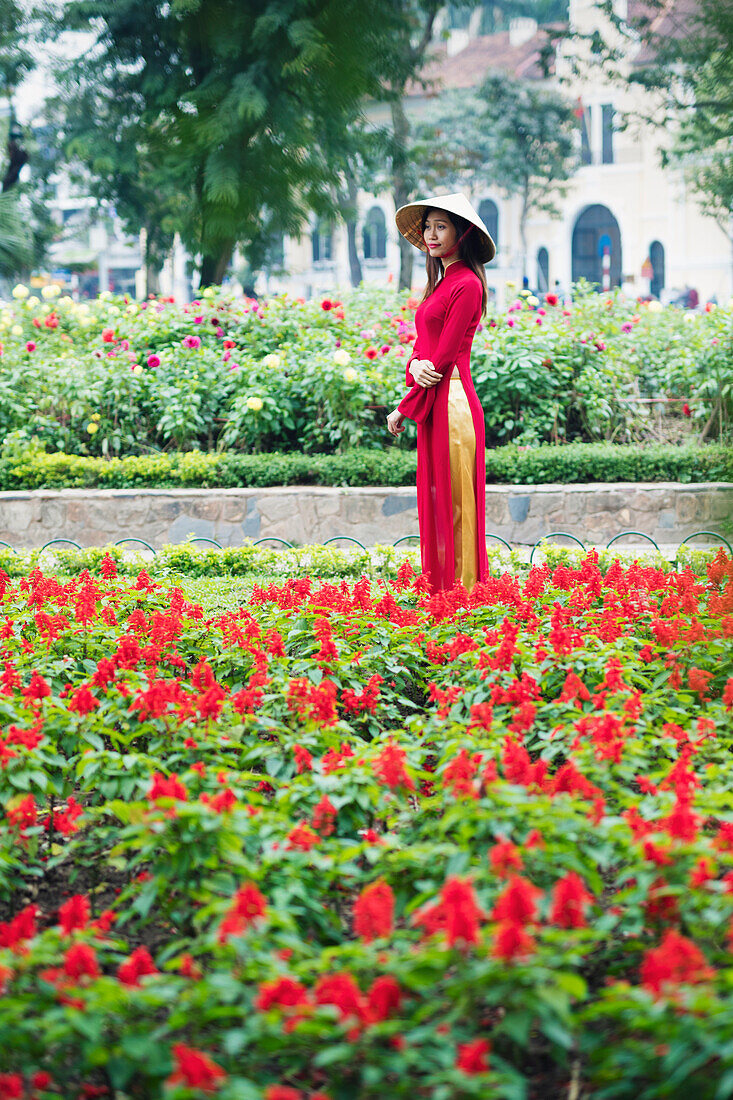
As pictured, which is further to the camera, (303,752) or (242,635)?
(242,635)

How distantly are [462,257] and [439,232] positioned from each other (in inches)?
5.9

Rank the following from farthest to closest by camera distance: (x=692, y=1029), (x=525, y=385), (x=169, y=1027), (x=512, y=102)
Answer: (x=512, y=102) → (x=525, y=385) → (x=169, y=1027) → (x=692, y=1029)

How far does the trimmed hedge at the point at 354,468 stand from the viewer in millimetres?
6898

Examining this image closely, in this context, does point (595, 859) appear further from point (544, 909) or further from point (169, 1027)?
point (169, 1027)

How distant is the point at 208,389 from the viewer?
775 centimetres

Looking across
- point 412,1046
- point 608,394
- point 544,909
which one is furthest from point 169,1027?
point 608,394

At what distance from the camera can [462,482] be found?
13.9ft

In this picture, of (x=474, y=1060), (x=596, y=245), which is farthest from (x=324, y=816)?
(x=596, y=245)

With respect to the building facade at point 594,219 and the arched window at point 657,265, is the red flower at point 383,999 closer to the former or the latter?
the building facade at point 594,219

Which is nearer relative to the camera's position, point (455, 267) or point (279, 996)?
point (279, 996)

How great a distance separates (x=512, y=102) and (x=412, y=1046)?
29896mm

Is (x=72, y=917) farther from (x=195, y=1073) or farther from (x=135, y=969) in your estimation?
(x=195, y=1073)

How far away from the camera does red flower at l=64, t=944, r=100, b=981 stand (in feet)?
4.93

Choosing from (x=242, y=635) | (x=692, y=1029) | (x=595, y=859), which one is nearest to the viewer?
(x=692, y=1029)
